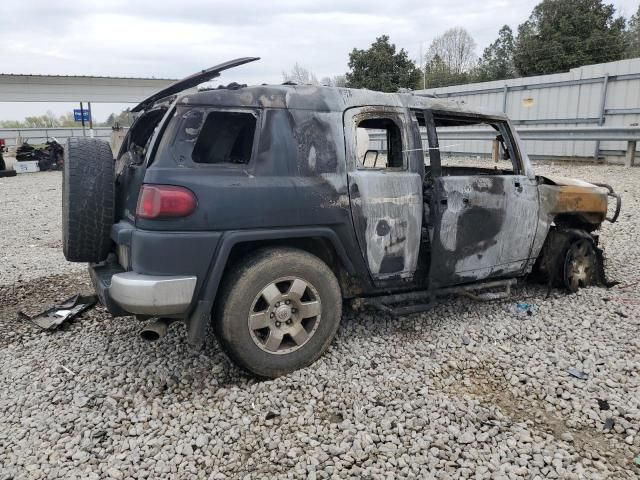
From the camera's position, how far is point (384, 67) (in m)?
29.1

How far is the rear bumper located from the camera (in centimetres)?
287

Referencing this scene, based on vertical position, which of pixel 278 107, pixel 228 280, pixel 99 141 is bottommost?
pixel 228 280

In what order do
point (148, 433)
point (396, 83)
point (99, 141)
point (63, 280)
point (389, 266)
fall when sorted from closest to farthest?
point (148, 433) → point (99, 141) → point (389, 266) → point (63, 280) → point (396, 83)

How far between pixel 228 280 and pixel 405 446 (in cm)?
→ 147

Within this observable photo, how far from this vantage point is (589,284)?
16.7 ft

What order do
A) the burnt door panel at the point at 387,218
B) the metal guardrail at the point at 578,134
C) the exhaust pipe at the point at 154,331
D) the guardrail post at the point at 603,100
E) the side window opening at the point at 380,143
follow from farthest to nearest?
the guardrail post at the point at 603,100 < the metal guardrail at the point at 578,134 < the side window opening at the point at 380,143 < the burnt door panel at the point at 387,218 < the exhaust pipe at the point at 154,331

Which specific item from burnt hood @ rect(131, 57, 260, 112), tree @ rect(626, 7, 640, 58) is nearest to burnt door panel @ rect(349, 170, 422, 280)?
burnt hood @ rect(131, 57, 260, 112)

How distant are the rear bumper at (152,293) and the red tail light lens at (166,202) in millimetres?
384

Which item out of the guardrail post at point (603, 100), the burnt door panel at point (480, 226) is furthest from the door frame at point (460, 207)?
the guardrail post at point (603, 100)

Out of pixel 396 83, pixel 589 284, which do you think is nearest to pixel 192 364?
pixel 589 284

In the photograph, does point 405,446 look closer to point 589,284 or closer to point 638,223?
point 589,284

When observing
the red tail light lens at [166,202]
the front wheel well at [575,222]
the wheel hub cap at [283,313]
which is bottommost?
the wheel hub cap at [283,313]

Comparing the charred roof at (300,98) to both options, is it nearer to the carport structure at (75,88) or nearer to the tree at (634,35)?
the carport structure at (75,88)

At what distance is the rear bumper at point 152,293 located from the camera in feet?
9.43
